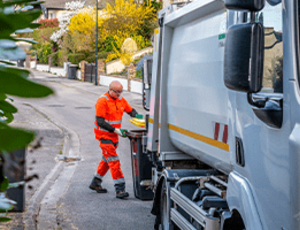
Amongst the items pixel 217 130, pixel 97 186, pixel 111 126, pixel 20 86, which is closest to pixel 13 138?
pixel 20 86

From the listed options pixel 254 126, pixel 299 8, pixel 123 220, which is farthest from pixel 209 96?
pixel 123 220

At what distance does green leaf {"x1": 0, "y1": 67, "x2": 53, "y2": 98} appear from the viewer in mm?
572

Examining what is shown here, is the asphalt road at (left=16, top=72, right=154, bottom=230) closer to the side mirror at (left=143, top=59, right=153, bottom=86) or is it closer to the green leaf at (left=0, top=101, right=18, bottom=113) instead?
the side mirror at (left=143, top=59, right=153, bottom=86)

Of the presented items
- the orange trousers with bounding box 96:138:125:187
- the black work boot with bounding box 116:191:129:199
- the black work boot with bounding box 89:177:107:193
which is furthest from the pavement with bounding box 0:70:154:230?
the orange trousers with bounding box 96:138:125:187

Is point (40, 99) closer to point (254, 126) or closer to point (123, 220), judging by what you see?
point (254, 126)

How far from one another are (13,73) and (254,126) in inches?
92.2

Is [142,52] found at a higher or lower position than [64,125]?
higher

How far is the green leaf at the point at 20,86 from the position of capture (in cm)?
57

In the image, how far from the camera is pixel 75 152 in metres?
12.2

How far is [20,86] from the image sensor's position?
57cm

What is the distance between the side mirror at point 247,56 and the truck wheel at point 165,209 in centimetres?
283

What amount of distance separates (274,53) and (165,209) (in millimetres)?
3176

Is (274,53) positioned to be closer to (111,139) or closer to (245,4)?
(245,4)

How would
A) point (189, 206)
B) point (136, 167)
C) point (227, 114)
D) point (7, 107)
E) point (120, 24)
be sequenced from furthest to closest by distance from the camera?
point (120, 24)
point (136, 167)
point (189, 206)
point (227, 114)
point (7, 107)
